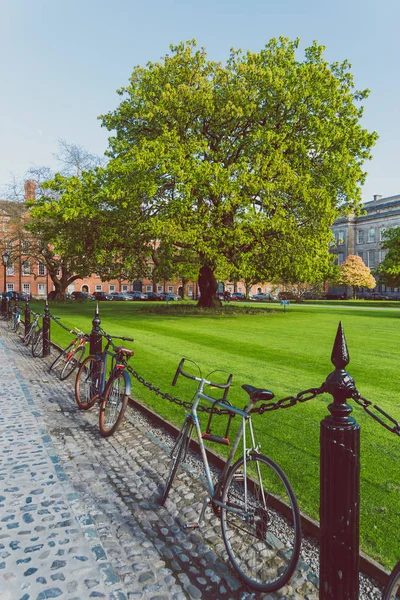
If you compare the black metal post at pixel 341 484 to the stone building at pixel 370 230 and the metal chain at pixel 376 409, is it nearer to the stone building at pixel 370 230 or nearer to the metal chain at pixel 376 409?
the metal chain at pixel 376 409

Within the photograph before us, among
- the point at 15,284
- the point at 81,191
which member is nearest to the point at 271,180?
the point at 81,191

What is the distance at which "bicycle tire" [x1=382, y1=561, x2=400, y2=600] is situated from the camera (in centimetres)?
223

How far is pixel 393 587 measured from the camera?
7.38 feet

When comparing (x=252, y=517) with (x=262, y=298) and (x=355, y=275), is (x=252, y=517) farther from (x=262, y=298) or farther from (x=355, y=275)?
(x=262, y=298)

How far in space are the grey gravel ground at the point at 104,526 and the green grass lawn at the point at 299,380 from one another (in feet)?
2.58

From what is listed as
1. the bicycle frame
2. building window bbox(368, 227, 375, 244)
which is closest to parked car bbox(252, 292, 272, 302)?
building window bbox(368, 227, 375, 244)

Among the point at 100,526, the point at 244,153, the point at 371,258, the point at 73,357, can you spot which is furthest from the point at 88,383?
the point at 371,258

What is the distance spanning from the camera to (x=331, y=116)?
26.6 m

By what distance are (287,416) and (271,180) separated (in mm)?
20966

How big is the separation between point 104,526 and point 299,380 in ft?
19.3

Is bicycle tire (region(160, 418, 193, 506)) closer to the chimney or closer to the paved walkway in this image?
the paved walkway

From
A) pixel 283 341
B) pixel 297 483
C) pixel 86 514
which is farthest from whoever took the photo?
pixel 283 341

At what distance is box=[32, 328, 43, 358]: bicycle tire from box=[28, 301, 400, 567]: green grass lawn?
1715mm

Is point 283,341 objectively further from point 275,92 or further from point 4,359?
point 275,92
